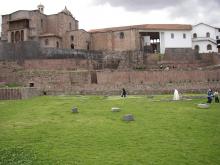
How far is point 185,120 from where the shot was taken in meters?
17.0

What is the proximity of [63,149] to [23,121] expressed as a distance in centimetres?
582

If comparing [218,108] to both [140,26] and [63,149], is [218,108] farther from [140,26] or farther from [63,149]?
[140,26]

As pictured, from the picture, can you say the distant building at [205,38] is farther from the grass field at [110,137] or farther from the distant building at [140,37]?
the grass field at [110,137]

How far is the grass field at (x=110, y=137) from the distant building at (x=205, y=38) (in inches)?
1450

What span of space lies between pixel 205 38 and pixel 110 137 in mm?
45715

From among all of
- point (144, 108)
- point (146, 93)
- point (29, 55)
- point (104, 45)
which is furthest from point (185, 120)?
point (104, 45)

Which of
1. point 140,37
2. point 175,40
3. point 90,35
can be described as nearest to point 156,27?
point 140,37

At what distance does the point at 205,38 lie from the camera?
55.6 metres

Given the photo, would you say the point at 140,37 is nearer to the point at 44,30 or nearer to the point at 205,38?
the point at 205,38

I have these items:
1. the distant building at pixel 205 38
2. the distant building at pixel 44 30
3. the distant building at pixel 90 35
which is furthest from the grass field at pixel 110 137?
the distant building at pixel 205 38

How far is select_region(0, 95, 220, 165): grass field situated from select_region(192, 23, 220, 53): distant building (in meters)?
36.8

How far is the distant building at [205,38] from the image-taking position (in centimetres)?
5528

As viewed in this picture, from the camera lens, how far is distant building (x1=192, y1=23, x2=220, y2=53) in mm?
55281

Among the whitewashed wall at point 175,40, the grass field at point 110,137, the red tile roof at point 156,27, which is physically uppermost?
the red tile roof at point 156,27
